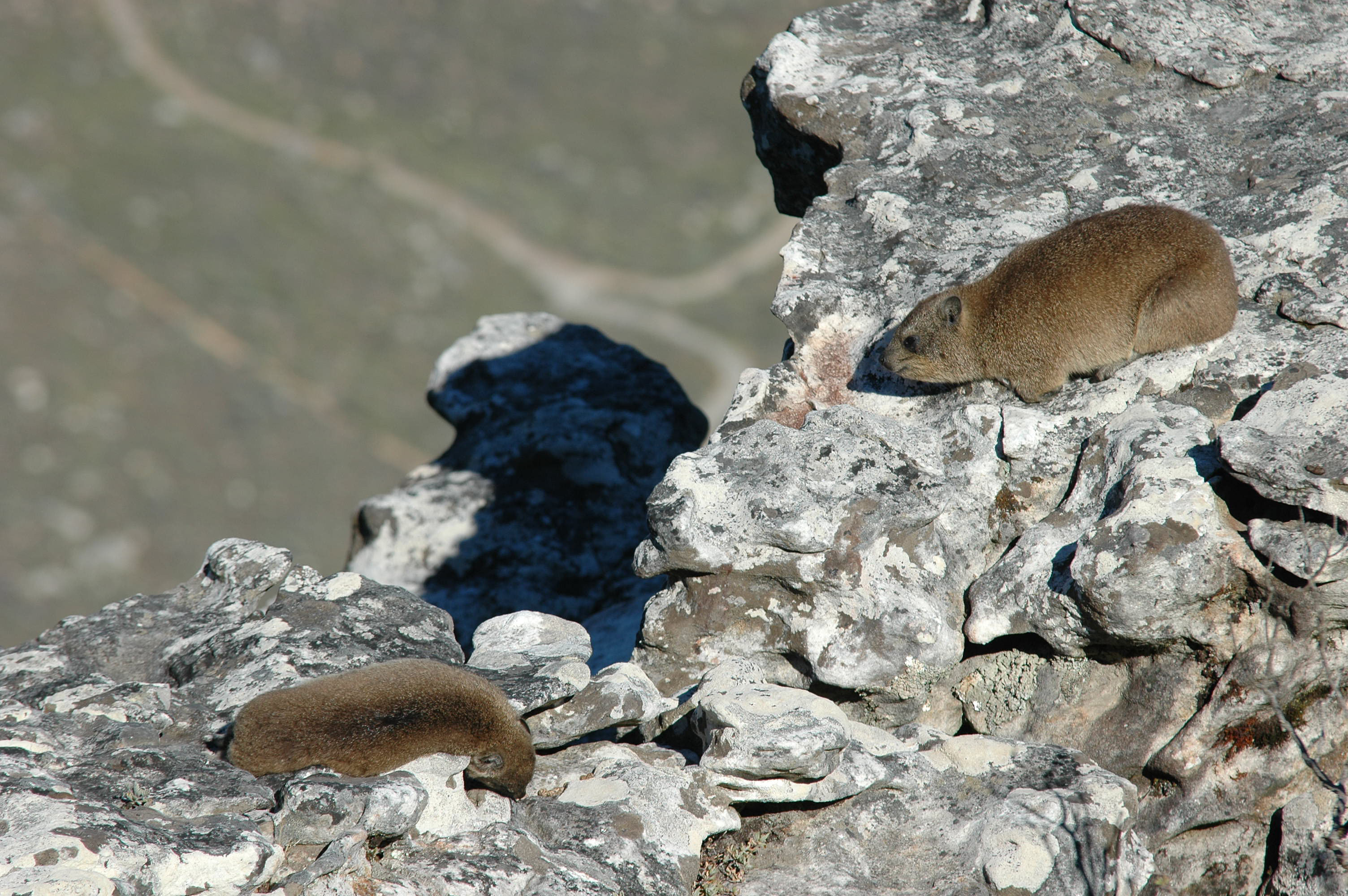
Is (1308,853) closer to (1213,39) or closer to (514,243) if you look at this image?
(1213,39)

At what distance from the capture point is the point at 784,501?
201 inches

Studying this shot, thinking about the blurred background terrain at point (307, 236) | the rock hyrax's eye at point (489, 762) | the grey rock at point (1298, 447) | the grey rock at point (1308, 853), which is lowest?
the grey rock at point (1308, 853)

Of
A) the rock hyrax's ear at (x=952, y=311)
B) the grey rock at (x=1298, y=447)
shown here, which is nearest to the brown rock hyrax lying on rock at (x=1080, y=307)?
the rock hyrax's ear at (x=952, y=311)

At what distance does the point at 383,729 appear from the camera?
4.29 meters

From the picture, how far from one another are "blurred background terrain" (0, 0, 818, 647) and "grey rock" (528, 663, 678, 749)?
1954 cm

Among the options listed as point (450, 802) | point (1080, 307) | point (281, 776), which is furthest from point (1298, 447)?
point (281, 776)

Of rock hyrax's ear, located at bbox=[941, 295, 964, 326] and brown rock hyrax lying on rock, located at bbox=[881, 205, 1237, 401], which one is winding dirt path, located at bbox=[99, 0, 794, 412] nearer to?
brown rock hyrax lying on rock, located at bbox=[881, 205, 1237, 401]

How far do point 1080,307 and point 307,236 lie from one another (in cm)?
2606

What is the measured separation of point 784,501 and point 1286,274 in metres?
3.06

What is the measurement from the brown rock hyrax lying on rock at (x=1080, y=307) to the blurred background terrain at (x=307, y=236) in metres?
19.7

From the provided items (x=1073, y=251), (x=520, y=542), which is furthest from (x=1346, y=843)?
(x=520, y=542)

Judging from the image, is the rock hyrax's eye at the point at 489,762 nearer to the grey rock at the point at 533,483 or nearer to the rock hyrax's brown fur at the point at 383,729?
the rock hyrax's brown fur at the point at 383,729

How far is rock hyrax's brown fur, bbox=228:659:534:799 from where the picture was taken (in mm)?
4246

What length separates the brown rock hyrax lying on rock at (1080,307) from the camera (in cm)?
539
